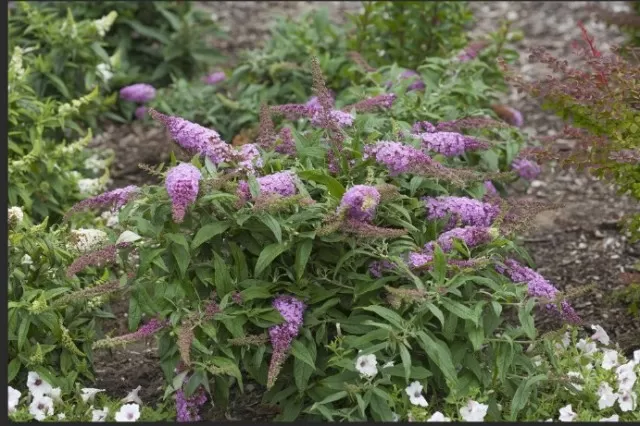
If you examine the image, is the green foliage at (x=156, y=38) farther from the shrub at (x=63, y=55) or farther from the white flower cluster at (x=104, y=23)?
the white flower cluster at (x=104, y=23)

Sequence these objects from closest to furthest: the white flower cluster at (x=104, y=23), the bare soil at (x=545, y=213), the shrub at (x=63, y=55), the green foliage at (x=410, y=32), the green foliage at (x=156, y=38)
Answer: the bare soil at (x=545, y=213)
the white flower cluster at (x=104, y=23)
the shrub at (x=63, y=55)
the green foliage at (x=410, y=32)
the green foliage at (x=156, y=38)

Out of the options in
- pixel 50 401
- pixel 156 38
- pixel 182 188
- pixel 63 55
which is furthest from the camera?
pixel 156 38

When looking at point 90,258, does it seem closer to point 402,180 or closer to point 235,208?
point 235,208

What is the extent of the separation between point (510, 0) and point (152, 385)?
5.55 meters

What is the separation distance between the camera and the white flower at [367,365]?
3.51 m

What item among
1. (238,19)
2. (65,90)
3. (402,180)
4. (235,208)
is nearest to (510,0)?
(238,19)

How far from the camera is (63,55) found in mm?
5957

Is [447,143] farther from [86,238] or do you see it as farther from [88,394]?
[88,394]

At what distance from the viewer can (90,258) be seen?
356cm

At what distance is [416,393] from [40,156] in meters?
2.34

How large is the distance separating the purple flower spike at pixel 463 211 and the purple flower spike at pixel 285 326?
641 mm

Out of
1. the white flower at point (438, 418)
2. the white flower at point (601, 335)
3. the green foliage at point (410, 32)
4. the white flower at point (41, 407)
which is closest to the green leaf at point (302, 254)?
the white flower at point (438, 418)

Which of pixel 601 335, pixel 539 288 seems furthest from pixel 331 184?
pixel 601 335

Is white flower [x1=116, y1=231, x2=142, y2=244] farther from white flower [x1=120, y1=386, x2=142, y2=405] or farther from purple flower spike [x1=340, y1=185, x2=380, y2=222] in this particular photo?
purple flower spike [x1=340, y1=185, x2=380, y2=222]
